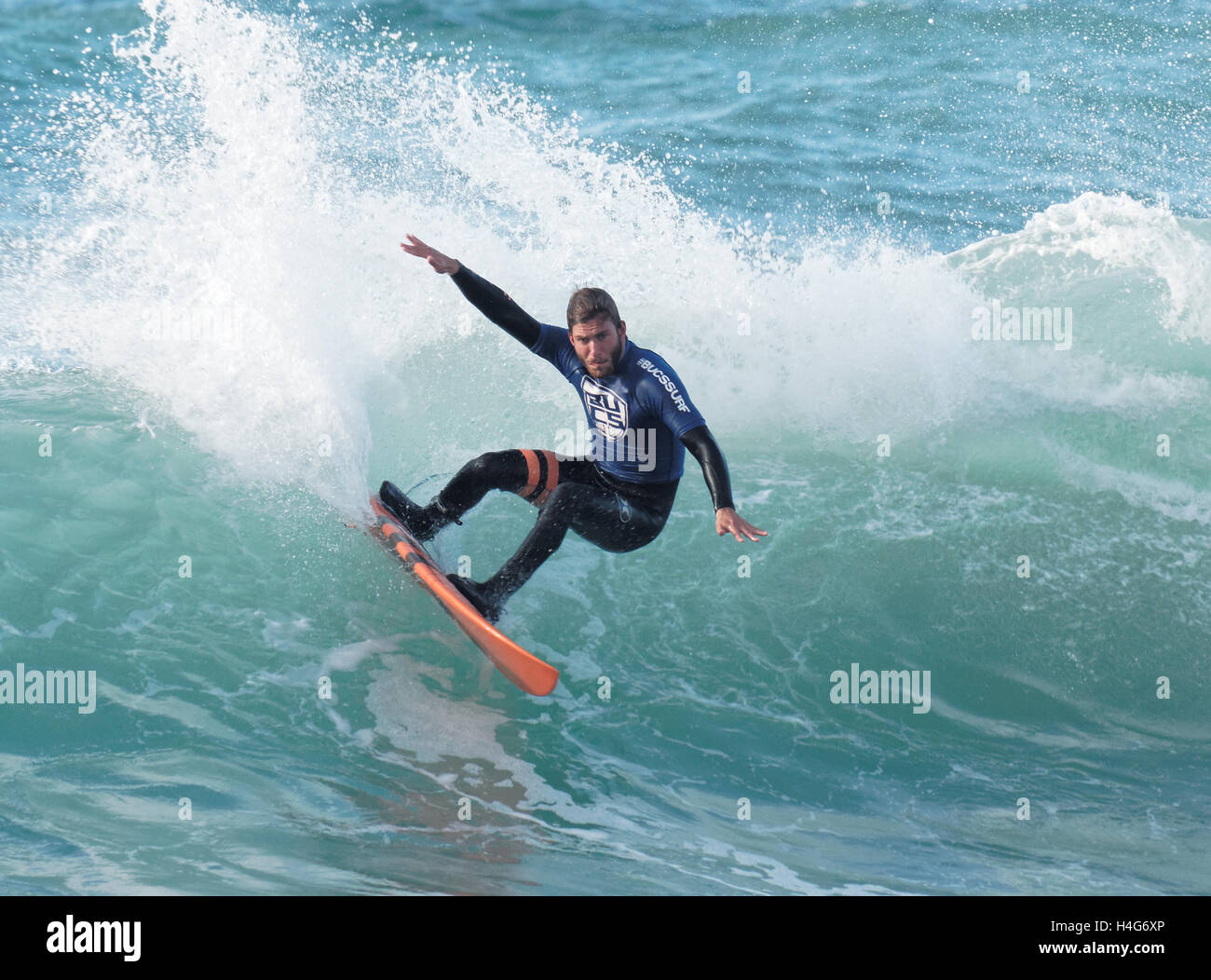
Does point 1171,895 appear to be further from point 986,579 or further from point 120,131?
point 120,131

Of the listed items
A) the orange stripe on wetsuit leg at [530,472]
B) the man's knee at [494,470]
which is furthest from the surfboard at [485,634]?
the orange stripe on wetsuit leg at [530,472]

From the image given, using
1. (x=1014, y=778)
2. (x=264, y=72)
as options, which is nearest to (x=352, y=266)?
(x=264, y=72)

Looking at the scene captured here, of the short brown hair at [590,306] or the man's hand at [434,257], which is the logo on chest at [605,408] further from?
the man's hand at [434,257]

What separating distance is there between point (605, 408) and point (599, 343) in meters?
0.45

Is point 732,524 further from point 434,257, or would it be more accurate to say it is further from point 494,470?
point 434,257

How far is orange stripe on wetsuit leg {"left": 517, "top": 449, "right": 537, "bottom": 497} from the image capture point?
6.37 meters

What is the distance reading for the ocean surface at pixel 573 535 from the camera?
5234 mm

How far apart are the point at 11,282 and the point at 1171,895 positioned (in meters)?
9.93

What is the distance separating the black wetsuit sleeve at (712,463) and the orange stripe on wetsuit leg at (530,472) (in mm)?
1001

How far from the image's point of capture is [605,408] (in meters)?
6.08

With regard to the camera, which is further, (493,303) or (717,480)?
(493,303)

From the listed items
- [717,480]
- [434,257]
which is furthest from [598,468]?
[434,257]

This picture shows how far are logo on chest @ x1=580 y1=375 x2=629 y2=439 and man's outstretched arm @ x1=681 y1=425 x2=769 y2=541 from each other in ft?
1.34

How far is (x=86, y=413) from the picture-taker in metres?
8.36
